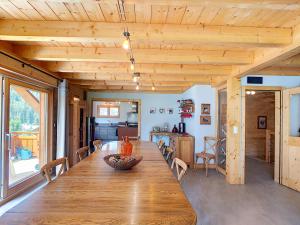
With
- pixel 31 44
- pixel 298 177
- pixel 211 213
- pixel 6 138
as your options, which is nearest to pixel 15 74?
pixel 31 44

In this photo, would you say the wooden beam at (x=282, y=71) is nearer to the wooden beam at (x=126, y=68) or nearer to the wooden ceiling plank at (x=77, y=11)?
the wooden beam at (x=126, y=68)

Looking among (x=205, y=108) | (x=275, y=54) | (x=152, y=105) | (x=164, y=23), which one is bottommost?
(x=205, y=108)

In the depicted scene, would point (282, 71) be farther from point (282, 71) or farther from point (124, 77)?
point (124, 77)

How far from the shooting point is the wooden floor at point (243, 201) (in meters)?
2.98

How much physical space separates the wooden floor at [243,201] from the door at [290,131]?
279 millimetres

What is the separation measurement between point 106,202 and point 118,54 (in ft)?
8.13

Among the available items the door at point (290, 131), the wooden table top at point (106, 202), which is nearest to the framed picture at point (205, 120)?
the door at point (290, 131)

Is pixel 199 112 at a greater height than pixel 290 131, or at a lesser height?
greater

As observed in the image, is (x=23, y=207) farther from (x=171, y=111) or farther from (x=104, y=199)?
(x=171, y=111)

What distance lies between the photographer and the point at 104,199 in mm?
1509

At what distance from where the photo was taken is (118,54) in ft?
11.3

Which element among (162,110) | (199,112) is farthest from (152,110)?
(199,112)

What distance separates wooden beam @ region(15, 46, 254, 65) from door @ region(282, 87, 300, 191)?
1772 mm

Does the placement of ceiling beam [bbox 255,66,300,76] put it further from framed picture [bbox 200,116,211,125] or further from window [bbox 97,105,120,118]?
window [bbox 97,105,120,118]
